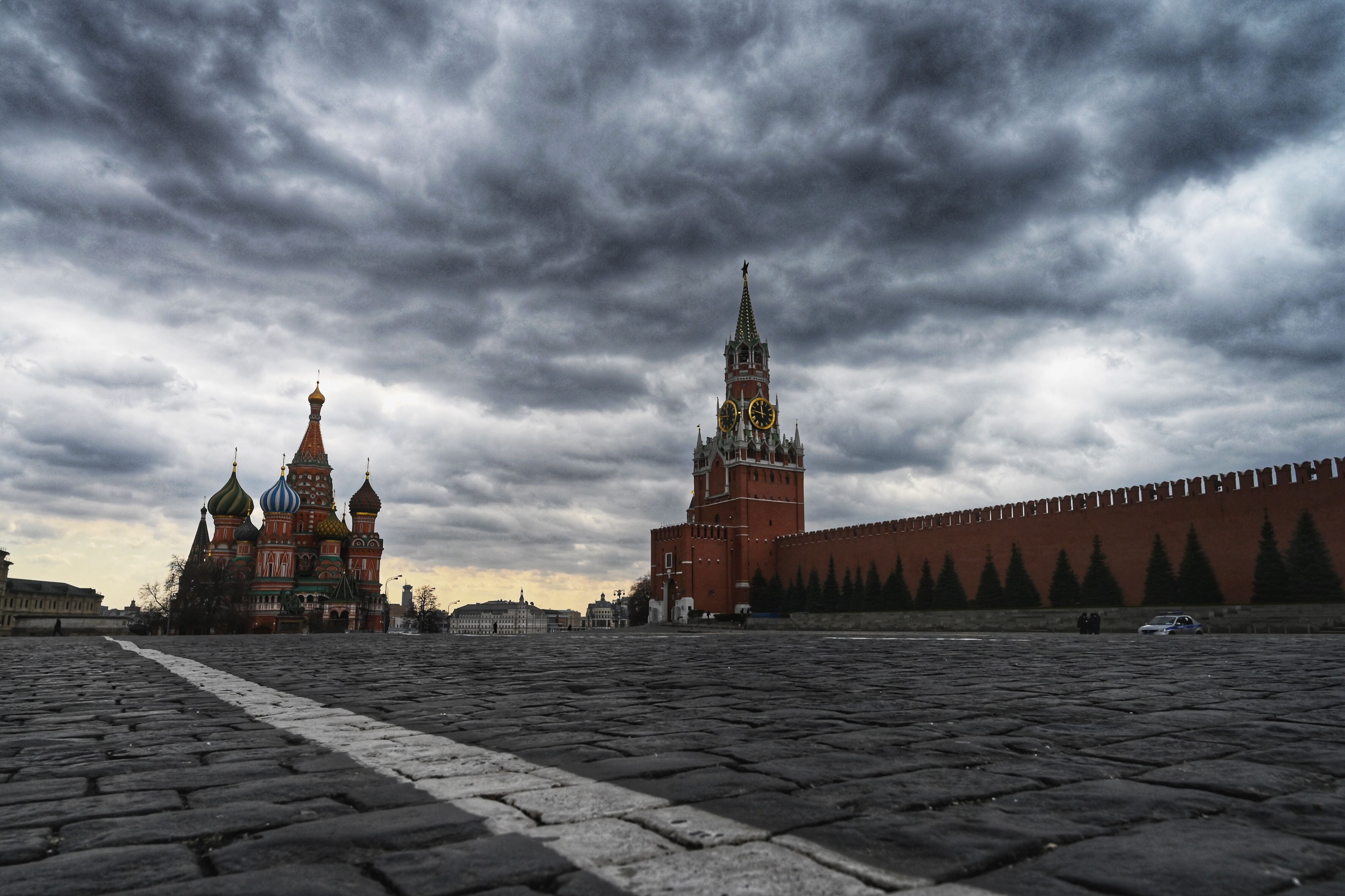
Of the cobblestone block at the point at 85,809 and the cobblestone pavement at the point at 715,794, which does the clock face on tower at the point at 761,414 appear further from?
the cobblestone block at the point at 85,809

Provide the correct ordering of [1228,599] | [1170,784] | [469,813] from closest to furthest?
1. [469,813]
2. [1170,784]
3. [1228,599]

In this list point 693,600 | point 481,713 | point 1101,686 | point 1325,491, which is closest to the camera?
point 481,713

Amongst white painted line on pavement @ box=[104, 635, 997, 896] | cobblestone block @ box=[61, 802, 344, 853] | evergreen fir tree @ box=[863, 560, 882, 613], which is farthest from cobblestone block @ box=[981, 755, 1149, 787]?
evergreen fir tree @ box=[863, 560, 882, 613]

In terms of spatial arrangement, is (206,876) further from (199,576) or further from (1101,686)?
(199,576)

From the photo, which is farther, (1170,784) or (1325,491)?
(1325,491)

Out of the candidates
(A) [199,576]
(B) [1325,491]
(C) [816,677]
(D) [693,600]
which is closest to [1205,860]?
(C) [816,677]

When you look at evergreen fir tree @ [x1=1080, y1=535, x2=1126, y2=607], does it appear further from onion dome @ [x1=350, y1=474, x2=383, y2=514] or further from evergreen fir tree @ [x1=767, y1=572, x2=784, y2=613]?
onion dome @ [x1=350, y1=474, x2=383, y2=514]

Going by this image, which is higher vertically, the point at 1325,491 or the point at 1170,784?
the point at 1325,491

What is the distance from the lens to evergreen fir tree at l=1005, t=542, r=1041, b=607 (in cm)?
3325

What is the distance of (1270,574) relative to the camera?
83.8ft

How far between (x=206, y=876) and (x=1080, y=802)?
2.06m

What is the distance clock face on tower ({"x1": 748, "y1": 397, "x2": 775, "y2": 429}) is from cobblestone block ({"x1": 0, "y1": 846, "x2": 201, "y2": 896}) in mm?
56528

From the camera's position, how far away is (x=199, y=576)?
48969 mm

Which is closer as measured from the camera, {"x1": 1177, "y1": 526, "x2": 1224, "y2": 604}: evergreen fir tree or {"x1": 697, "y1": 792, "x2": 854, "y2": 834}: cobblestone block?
{"x1": 697, "y1": 792, "x2": 854, "y2": 834}: cobblestone block
